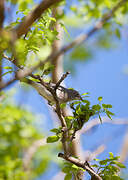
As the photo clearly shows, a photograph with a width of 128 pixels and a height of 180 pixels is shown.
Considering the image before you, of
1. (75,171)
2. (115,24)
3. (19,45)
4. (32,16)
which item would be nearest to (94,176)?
(75,171)

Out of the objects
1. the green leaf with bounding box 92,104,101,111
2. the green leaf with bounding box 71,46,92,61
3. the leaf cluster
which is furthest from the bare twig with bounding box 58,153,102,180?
the green leaf with bounding box 71,46,92,61

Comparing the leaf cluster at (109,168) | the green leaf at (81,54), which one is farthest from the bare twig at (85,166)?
the green leaf at (81,54)

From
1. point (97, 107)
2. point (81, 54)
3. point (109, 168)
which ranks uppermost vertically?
point (81, 54)

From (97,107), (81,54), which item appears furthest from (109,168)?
(81,54)

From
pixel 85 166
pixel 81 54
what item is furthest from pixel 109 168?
pixel 81 54

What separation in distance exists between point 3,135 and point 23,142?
13.1 inches

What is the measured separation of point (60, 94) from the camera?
9.19 feet

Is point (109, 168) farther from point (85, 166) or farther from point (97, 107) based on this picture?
point (97, 107)

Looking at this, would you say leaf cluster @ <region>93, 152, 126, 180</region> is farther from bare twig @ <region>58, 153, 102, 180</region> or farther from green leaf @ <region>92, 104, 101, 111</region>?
green leaf @ <region>92, 104, 101, 111</region>

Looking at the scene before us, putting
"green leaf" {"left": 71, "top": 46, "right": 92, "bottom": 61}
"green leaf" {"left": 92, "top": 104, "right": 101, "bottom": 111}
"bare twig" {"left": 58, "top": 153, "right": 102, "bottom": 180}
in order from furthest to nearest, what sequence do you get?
1. "green leaf" {"left": 71, "top": 46, "right": 92, "bottom": 61}
2. "green leaf" {"left": 92, "top": 104, "right": 101, "bottom": 111}
3. "bare twig" {"left": 58, "top": 153, "right": 102, "bottom": 180}

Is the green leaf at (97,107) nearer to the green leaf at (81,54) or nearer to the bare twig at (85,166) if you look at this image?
the bare twig at (85,166)

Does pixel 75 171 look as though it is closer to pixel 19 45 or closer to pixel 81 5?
pixel 19 45

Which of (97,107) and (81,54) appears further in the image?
(81,54)

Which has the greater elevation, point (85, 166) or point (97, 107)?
point (97, 107)
